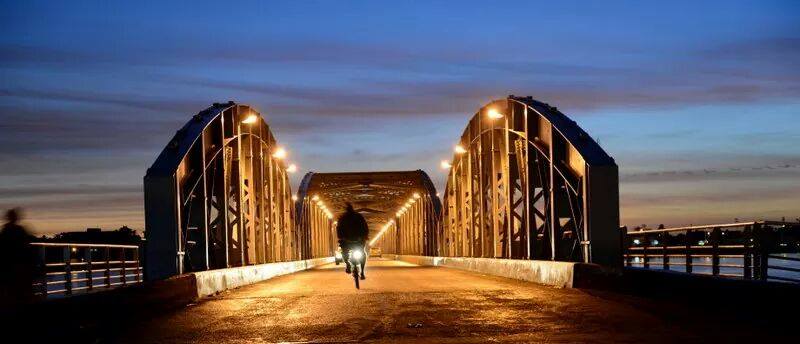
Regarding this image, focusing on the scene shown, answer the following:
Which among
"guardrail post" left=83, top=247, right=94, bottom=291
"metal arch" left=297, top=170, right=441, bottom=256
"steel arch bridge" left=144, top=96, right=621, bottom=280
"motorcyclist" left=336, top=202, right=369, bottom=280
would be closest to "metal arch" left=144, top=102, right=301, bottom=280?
"steel arch bridge" left=144, top=96, right=621, bottom=280

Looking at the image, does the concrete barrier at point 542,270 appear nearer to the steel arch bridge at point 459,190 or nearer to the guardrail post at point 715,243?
the steel arch bridge at point 459,190

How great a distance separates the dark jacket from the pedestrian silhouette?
11.5 m

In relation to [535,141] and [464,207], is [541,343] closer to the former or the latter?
[535,141]

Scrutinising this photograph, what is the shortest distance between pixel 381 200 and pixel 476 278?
65.0 m

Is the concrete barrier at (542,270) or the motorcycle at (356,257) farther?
the motorcycle at (356,257)

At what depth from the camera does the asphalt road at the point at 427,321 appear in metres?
10.2

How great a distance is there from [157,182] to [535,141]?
1083 centimetres

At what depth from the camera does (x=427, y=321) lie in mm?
12023

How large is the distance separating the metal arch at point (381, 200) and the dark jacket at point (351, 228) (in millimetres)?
41146

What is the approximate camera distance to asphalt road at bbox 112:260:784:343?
10.2 metres

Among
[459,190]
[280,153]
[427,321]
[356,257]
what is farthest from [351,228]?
[459,190]

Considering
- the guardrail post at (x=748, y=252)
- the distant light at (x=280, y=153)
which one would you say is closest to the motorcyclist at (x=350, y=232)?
the guardrail post at (x=748, y=252)

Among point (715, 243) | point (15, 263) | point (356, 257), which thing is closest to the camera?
point (15, 263)

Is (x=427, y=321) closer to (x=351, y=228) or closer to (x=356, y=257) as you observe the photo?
(x=351, y=228)
